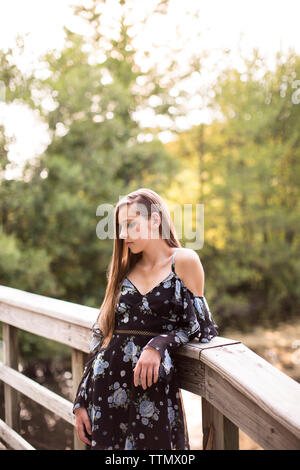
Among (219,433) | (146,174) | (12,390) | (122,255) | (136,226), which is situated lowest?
(12,390)

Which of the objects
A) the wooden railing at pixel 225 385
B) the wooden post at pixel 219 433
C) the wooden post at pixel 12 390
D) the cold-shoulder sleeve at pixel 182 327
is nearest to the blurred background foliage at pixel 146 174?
the wooden post at pixel 12 390

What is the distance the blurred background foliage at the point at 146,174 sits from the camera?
24.7ft

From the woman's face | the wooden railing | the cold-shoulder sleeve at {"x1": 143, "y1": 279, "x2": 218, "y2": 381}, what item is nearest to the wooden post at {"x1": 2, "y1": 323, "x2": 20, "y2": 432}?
the wooden railing

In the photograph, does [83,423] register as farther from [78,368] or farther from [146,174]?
[146,174]

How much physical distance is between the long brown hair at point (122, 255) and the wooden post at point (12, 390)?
93cm

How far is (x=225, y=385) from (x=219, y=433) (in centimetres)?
17

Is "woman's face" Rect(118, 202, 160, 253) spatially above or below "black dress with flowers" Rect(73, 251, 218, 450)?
above

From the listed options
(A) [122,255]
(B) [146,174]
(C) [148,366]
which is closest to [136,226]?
(A) [122,255]

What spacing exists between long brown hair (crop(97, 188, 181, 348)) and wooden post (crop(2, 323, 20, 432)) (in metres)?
0.93

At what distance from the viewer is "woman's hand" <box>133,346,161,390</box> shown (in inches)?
52.6

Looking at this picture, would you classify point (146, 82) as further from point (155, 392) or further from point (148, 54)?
point (155, 392)

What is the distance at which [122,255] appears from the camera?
64.9 inches

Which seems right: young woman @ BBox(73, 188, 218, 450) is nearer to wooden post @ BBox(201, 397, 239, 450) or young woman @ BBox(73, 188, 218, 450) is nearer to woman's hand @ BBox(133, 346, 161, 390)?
woman's hand @ BBox(133, 346, 161, 390)

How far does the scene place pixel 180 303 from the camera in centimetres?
144
